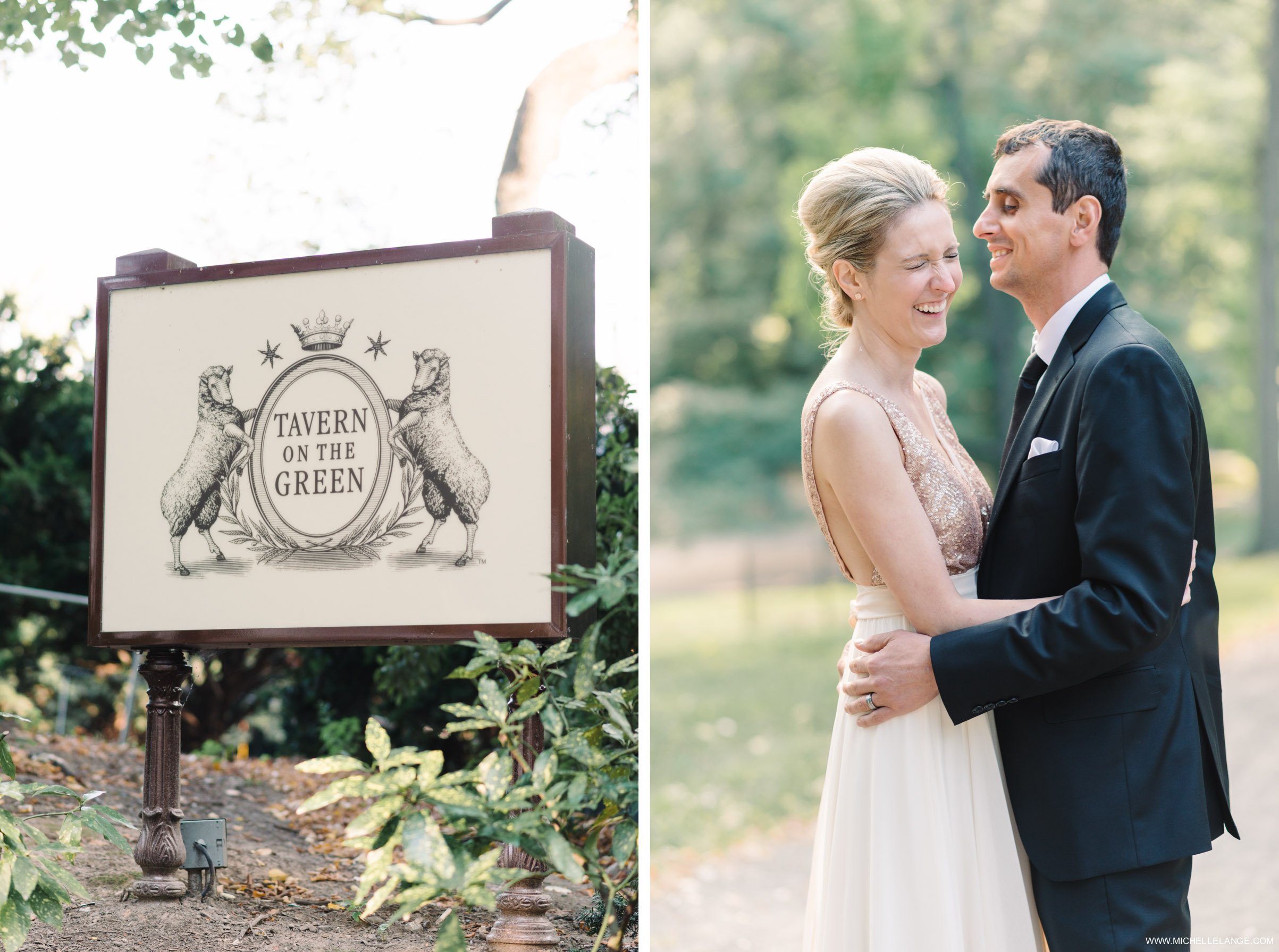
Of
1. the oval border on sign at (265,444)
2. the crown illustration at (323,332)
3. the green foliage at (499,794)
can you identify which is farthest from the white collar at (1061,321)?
the crown illustration at (323,332)

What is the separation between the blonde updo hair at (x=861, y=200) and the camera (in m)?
2.56

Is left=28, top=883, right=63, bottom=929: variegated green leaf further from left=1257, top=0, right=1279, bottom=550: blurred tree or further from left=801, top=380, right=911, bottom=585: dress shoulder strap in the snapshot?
left=1257, top=0, right=1279, bottom=550: blurred tree

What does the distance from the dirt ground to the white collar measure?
206 cm

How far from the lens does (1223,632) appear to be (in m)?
12.1

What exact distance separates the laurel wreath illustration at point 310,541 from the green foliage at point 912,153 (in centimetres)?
1078

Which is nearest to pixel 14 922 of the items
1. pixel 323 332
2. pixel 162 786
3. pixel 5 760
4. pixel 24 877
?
pixel 24 877

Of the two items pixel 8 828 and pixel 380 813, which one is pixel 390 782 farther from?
pixel 8 828

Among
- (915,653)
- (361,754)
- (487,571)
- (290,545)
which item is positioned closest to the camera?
(915,653)

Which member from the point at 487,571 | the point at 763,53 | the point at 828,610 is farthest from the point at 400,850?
the point at 763,53

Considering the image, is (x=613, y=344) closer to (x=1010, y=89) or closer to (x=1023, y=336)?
(x=1023, y=336)

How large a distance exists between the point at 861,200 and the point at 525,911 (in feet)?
6.50

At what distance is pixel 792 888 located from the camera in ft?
21.4

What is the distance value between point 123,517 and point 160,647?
0.43 meters

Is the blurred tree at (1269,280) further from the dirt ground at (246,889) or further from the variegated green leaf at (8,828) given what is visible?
the variegated green leaf at (8,828)
